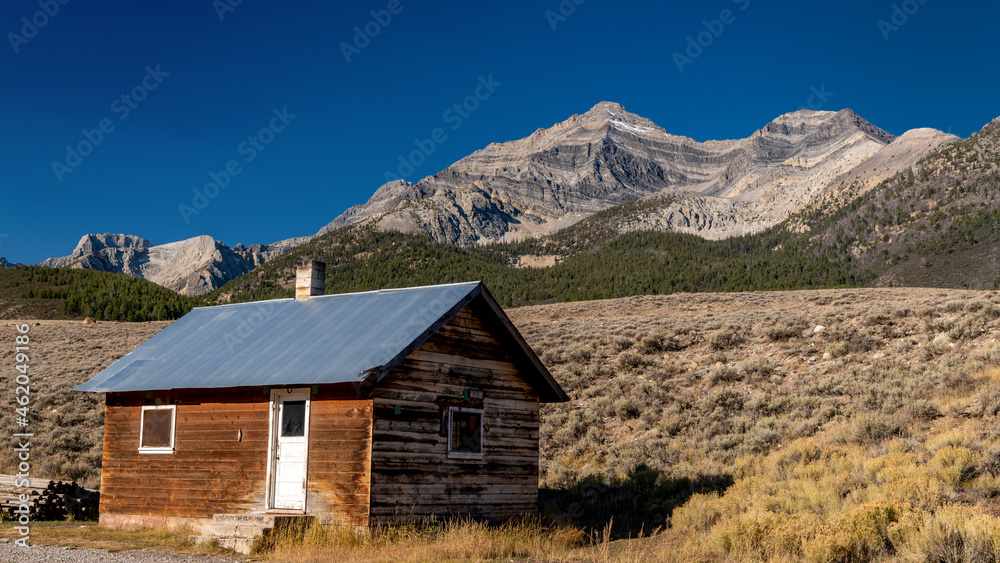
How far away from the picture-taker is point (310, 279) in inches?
687

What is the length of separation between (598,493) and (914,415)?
24.1 ft

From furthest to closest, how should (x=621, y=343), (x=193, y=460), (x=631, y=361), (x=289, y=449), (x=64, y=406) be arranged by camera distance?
(x=621, y=343) → (x=631, y=361) → (x=64, y=406) → (x=193, y=460) → (x=289, y=449)

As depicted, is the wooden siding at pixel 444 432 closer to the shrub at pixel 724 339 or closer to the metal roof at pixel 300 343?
the metal roof at pixel 300 343

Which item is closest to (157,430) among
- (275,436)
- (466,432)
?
(275,436)

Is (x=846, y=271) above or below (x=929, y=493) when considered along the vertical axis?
above

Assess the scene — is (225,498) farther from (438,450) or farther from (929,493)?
(929,493)

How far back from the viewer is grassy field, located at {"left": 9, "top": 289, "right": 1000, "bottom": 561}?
1130cm

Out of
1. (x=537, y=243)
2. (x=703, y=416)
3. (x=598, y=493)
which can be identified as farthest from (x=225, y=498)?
(x=537, y=243)

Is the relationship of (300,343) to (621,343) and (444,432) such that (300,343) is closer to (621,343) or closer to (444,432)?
(444,432)

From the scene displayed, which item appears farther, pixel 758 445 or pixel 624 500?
pixel 758 445

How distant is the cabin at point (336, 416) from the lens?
41.9 feet

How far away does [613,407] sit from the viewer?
25.2m

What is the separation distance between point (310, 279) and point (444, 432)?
5591 millimetres

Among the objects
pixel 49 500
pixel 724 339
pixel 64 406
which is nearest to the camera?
pixel 49 500
